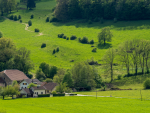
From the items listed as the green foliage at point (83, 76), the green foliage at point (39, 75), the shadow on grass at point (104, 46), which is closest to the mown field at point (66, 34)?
the shadow on grass at point (104, 46)

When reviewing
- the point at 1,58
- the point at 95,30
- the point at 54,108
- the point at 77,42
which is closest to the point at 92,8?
the point at 95,30

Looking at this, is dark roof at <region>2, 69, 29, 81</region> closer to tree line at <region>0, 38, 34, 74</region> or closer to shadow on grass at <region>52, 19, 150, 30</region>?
tree line at <region>0, 38, 34, 74</region>

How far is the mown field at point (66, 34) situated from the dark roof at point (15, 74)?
13.2 m

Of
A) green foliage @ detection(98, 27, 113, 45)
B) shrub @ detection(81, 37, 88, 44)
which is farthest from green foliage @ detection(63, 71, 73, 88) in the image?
shrub @ detection(81, 37, 88, 44)

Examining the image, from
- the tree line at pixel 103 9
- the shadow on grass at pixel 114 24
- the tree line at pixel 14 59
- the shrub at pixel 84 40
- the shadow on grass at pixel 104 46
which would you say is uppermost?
the tree line at pixel 103 9

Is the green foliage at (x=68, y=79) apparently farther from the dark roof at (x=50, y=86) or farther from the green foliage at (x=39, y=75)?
the green foliage at (x=39, y=75)

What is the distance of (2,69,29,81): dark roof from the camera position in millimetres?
112844

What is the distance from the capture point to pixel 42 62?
12231 cm

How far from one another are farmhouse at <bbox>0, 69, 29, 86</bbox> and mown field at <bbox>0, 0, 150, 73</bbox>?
46.3ft

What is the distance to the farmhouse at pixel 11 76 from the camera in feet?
368

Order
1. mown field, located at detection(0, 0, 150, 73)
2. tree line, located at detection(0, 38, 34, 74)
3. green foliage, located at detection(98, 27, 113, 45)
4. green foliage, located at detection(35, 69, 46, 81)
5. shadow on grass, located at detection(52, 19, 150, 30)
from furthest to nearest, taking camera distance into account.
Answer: shadow on grass, located at detection(52, 19, 150, 30) → green foliage, located at detection(98, 27, 113, 45) → mown field, located at detection(0, 0, 150, 73) → tree line, located at detection(0, 38, 34, 74) → green foliage, located at detection(35, 69, 46, 81)

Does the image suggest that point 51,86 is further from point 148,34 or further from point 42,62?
point 148,34

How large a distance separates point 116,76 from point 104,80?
5.49m

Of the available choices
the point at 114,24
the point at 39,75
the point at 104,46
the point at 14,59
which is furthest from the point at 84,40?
the point at 39,75
